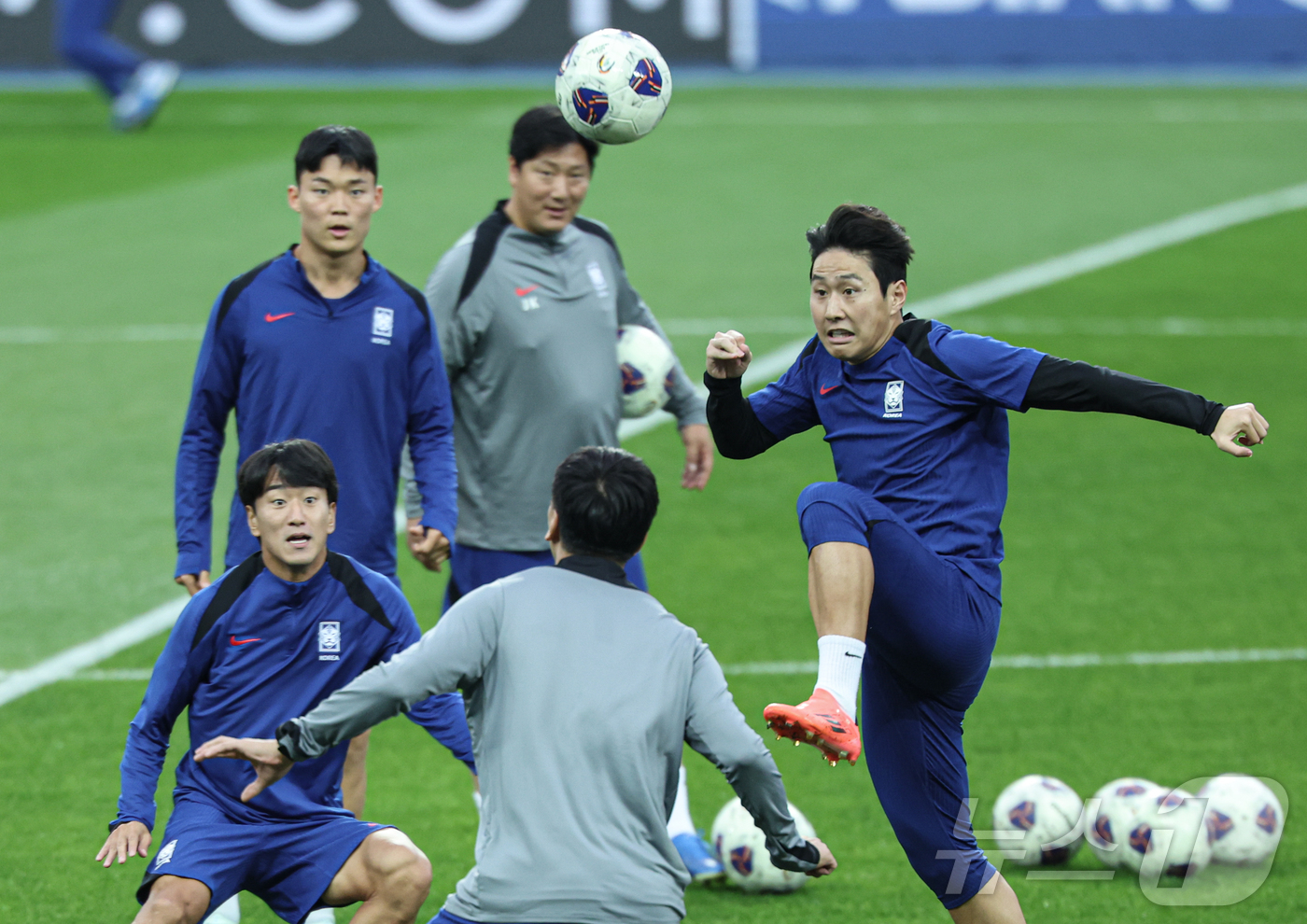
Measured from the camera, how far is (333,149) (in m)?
6.16

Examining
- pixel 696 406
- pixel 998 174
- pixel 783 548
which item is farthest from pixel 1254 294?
pixel 696 406

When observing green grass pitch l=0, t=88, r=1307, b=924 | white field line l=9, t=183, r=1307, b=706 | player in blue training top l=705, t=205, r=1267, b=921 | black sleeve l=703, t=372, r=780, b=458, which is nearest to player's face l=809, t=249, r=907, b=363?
player in blue training top l=705, t=205, r=1267, b=921

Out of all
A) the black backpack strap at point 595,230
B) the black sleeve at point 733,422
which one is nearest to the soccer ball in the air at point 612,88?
the black backpack strap at point 595,230

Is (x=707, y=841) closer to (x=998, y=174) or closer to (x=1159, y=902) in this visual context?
(x=1159, y=902)

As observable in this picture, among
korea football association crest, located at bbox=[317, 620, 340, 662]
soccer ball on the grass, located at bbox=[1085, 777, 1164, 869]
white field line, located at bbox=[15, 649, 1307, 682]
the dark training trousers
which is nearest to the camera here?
korea football association crest, located at bbox=[317, 620, 340, 662]

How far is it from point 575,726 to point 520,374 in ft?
9.04

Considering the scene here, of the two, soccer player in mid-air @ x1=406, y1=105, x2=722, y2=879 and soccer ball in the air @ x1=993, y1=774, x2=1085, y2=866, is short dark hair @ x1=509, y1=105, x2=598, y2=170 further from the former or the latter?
soccer ball in the air @ x1=993, y1=774, x2=1085, y2=866

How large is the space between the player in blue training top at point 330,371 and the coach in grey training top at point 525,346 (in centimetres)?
42

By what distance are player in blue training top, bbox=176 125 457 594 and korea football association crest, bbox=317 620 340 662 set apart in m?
0.79

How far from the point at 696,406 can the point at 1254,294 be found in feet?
34.8

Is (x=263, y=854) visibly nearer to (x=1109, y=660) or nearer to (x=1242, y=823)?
(x=1242, y=823)

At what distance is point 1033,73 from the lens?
25953 mm

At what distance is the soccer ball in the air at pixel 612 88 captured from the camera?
6727 millimetres

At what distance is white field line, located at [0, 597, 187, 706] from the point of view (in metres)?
8.72
